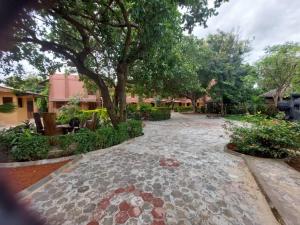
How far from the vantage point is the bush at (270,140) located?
5352 mm

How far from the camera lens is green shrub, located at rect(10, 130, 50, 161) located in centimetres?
496

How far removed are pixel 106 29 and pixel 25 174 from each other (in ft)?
18.8

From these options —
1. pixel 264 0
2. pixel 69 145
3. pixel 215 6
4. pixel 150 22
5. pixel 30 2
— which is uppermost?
pixel 264 0

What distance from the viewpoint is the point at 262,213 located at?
9.48ft

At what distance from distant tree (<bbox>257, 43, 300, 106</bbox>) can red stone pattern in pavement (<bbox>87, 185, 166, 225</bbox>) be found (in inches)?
742

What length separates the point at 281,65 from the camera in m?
16.4

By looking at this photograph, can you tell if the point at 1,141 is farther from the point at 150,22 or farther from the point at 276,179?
the point at 276,179

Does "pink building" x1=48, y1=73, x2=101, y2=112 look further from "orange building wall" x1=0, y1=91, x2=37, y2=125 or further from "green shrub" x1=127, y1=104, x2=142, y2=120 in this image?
"green shrub" x1=127, y1=104, x2=142, y2=120

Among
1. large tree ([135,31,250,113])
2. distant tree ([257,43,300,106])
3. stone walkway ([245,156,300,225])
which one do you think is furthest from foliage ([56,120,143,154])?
distant tree ([257,43,300,106])

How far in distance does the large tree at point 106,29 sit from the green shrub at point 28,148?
3.07 m

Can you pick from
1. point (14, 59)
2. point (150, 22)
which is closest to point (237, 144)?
point (150, 22)

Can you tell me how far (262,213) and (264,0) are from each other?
632 centimetres

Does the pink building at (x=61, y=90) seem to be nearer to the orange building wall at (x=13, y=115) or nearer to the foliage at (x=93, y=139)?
the orange building wall at (x=13, y=115)

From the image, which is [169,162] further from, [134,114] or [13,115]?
[13,115]
